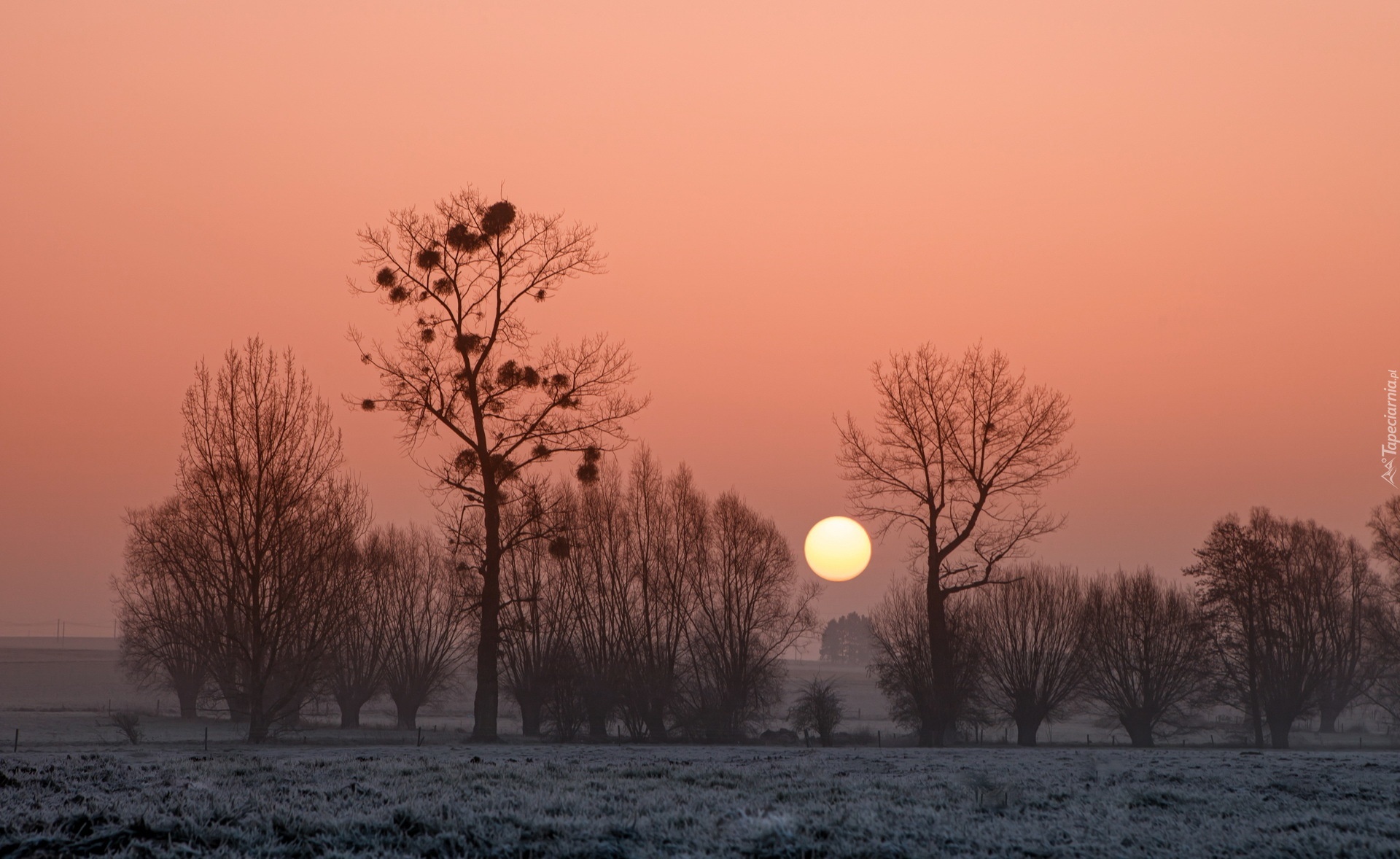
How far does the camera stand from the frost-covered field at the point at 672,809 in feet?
29.6

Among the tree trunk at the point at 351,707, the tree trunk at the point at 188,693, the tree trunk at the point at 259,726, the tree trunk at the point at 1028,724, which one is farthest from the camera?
the tree trunk at the point at 188,693

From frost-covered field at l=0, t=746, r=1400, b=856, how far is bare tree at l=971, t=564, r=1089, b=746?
36381 millimetres

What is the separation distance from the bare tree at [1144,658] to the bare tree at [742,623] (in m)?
16.2

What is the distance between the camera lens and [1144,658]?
5647cm

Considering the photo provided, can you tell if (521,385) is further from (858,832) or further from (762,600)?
A: (762,600)

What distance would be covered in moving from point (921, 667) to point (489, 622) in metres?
21.0

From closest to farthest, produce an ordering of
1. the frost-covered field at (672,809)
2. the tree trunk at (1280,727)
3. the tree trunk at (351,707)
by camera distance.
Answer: the frost-covered field at (672,809)
the tree trunk at (1280,727)
the tree trunk at (351,707)

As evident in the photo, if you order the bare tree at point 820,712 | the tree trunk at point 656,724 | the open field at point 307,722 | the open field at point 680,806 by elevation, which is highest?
the open field at point 680,806

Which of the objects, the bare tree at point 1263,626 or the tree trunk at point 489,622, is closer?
the tree trunk at point 489,622

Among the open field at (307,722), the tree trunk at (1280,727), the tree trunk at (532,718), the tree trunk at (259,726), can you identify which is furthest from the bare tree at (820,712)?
the tree trunk at (1280,727)

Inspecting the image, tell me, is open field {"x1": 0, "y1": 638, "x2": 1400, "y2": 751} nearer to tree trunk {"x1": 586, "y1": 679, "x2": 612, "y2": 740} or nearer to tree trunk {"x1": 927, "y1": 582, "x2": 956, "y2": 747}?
tree trunk {"x1": 927, "y1": 582, "x2": 956, "y2": 747}

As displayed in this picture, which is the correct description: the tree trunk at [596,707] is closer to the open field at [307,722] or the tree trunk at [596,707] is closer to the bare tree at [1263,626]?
the open field at [307,722]

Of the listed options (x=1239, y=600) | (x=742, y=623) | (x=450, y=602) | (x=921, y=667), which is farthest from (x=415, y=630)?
(x=1239, y=600)

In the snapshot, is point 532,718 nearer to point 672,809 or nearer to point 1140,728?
point 1140,728
